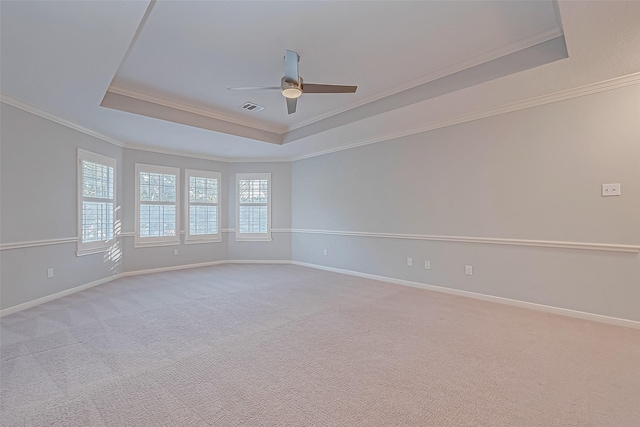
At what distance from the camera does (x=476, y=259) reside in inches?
167

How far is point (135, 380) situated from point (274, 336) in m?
1.16

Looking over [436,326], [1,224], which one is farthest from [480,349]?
[1,224]

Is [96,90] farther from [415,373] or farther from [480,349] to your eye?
[480,349]

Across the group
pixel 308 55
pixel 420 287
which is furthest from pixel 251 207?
pixel 308 55

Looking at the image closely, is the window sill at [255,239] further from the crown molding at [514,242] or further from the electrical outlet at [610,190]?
the electrical outlet at [610,190]

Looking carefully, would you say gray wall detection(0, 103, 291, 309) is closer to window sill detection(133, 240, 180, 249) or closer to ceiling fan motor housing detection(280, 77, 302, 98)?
window sill detection(133, 240, 180, 249)

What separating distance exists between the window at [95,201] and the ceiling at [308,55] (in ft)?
2.07

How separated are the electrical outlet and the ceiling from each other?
1131mm

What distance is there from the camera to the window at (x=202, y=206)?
676 centimetres

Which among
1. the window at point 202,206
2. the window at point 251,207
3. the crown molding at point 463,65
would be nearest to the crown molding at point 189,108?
the crown molding at point 463,65

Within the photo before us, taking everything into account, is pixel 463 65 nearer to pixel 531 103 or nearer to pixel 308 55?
pixel 531 103

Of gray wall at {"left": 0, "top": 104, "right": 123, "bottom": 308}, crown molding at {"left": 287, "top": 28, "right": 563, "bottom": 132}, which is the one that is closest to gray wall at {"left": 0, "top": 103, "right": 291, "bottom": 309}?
gray wall at {"left": 0, "top": 104, "right": 123, "bottom": 308}

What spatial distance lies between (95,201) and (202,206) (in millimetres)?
2156

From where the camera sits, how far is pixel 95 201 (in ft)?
16.8
